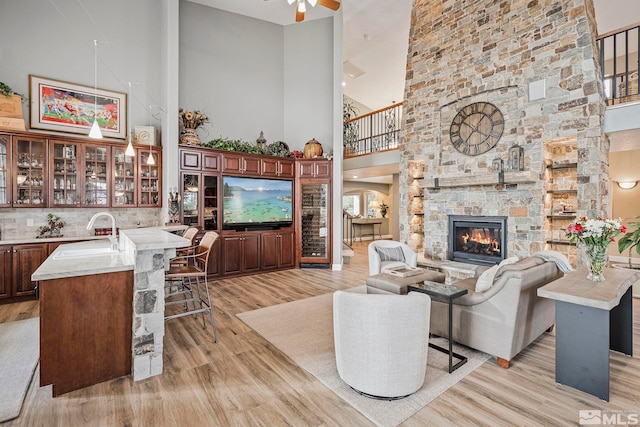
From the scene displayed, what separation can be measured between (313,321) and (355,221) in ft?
28.5

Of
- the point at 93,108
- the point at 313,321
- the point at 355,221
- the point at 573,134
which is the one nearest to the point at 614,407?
the point at 313,321

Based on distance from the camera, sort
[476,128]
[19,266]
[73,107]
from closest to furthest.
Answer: [19,266], [73,107], [476,128]

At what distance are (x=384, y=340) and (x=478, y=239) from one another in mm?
4054

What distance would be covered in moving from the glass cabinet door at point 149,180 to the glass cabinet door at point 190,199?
483 mm

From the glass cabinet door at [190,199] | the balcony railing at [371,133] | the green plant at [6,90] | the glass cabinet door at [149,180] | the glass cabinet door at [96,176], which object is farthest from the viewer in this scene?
the balcony railing at [371,133]

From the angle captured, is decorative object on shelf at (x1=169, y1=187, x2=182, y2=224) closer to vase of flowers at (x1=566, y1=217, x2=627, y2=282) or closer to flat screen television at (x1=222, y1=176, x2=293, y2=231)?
flat screen television at (x1=222, y1=176, x2=293, y2=231)

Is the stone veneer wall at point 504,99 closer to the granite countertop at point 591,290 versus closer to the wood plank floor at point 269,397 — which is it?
the granite countertop at point 591,290

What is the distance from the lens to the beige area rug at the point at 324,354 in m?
2.07

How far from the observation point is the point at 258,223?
6082 millimetres

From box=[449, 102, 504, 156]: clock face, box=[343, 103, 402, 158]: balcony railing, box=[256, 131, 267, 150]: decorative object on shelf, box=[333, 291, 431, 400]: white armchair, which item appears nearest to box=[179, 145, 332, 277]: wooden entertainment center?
box=[256, 131, 267, 150]: decorative object on shelf

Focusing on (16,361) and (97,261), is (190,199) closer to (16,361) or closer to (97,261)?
(97,261)

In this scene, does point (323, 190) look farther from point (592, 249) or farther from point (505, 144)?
point (592, 249)

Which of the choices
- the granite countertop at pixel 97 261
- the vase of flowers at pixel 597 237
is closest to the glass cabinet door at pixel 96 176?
the granite countertop at pixel 97 261

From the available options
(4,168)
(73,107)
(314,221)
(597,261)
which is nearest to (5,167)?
(4,168)
